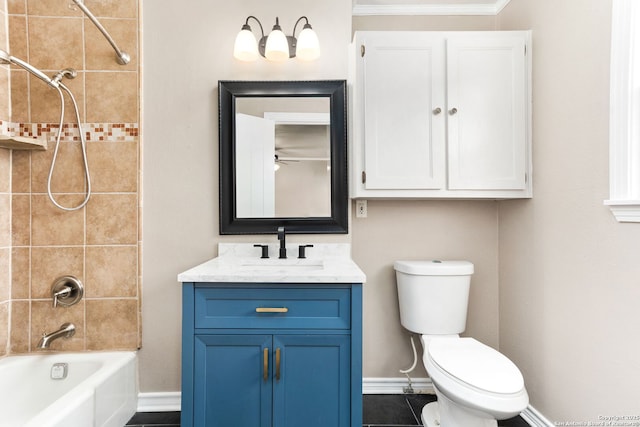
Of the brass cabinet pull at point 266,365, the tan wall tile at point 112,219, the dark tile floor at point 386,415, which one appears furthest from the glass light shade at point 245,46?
the dark tile floor at point 386,415

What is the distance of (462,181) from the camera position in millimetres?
1711

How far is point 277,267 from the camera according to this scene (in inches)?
61.0

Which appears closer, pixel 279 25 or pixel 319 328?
pixel 319 328

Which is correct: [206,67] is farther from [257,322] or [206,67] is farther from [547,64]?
[547,64]

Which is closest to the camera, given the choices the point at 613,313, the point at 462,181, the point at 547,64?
the point at 613,313

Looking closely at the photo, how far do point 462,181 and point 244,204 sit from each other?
118 cm

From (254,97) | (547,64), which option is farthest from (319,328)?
(547,64)

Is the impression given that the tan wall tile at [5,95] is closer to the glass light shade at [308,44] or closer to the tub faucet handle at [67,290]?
the tub faucet handle at [67,290]

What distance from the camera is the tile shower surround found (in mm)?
1714

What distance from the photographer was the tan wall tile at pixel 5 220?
1.66m

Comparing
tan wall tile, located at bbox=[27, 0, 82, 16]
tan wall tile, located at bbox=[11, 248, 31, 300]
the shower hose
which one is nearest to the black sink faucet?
the shower hose

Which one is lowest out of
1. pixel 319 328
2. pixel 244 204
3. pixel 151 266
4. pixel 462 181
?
pixel 319 328

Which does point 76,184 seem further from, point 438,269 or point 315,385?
point 438,269

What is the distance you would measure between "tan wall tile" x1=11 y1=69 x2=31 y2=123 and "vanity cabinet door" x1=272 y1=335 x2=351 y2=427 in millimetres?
1818
